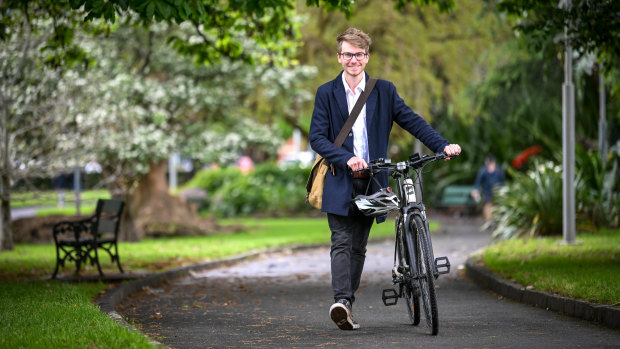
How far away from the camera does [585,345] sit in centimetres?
664

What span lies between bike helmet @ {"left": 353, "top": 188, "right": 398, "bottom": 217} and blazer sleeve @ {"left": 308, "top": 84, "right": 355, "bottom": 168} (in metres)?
0.29

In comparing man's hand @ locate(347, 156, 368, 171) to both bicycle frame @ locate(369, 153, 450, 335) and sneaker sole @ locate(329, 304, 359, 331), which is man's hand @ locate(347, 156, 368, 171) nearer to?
bicycle frame @ locate(369, 153, 450, 335)

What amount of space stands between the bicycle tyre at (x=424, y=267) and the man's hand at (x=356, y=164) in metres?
0.53

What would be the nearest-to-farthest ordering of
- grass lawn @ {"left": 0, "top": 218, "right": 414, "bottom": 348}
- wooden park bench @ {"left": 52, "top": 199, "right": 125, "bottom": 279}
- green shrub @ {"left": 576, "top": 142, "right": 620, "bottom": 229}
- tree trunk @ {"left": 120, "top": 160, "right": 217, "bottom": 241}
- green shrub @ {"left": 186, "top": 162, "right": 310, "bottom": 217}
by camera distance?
grass lawn @ {"left": 0, "top": 218, "right": 414, "bottom": 348}
wooden park bench @ {"left": 52, "top": 199, "right": 125, "bottom": 279}
green shrub @ {"left": 576, "top": 142, "right": 620, "bottom": 229}
tree trunk @ {"left": 120, "top": 160, "right": 217, "bottom": 241}
green shrub @ {"left": 186, "top": 162, "right": 310, "bottom": 217}

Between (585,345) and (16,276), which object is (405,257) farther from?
(16,276)

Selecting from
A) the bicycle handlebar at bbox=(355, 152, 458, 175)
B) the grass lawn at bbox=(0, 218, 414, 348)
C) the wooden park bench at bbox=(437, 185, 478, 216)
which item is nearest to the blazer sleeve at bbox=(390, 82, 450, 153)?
the bicycle handlebar at bbox=(355, 152, 458, 175)

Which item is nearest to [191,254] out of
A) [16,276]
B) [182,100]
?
[16,276]

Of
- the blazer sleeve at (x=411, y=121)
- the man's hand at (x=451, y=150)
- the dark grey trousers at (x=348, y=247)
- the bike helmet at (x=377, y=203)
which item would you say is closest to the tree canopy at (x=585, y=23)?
the blazer sleeve at (x=411, y=121)

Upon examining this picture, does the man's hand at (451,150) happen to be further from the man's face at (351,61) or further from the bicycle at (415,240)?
the man's face at (351,61)

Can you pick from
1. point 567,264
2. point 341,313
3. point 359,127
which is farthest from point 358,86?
point 567,264

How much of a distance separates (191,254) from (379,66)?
12867 millimetres

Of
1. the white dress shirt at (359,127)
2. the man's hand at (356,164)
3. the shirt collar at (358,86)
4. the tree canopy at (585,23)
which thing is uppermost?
the tree canopy at (585,23)

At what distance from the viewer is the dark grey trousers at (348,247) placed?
7242 mm

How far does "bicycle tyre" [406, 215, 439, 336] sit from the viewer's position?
22.2 feet
